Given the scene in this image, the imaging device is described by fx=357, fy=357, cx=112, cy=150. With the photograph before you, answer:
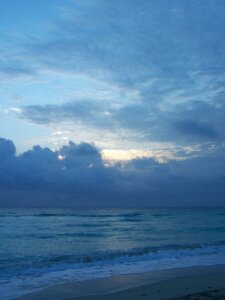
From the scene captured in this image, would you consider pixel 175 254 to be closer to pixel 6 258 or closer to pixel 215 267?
pixel 215 267

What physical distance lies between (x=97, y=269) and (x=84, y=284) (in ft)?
11.9

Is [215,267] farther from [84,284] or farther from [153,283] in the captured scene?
[84,284]

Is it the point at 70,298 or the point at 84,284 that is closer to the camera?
the point at 70,298

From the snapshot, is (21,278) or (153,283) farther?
(21,278)

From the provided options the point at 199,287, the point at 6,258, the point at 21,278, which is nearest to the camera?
the point at 199,287

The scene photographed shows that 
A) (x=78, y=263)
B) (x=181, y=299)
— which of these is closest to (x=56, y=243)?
(x=78, y=263)

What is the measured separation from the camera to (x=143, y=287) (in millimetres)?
12625

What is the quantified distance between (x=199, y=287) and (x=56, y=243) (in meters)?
18.3

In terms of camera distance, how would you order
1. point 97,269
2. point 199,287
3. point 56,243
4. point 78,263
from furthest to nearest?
point 56,243 < point 78,263 < point 97,269 < point 199,287

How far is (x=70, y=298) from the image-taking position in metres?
11.2

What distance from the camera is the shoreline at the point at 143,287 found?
11.3m

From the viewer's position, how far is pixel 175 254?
22.2 meters

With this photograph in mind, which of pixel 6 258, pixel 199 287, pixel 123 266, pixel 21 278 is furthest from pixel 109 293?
pixel 6 258

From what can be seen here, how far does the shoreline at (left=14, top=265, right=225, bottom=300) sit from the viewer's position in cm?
1127
